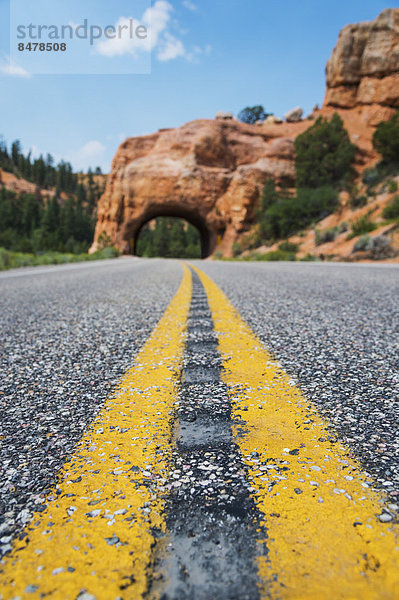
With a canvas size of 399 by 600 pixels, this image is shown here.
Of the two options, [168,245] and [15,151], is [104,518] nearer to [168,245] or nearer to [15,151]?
[168,245]

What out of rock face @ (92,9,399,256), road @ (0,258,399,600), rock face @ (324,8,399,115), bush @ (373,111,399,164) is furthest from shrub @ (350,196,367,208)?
road @ (0,258,399,600)

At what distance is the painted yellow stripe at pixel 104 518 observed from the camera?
549 millimetres

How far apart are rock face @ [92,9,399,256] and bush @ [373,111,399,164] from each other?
3654 mm

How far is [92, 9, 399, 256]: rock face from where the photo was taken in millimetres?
31781

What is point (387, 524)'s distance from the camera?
0.65 metres

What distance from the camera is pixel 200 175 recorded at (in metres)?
33.1

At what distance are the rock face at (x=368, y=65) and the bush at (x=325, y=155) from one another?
304 inches

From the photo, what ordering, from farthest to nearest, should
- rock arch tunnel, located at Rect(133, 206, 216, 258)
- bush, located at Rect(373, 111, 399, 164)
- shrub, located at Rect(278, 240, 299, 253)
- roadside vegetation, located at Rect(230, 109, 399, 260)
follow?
rock arch tunnel, located at Rect(133, 206, 216, 258) < bush, located at Rect(373, 111, 399, 164) < roadside vegetation, located at Rect(230, 109, 399, 260) < shrub, located at Rect(278, 240, 299, 253)

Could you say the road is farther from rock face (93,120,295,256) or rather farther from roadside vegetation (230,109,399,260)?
rock face (93,120,295,256)

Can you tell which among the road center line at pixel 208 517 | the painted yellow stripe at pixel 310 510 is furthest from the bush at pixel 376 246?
the road center line at pixel 208 517

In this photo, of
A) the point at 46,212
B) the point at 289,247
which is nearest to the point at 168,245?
the point at 46,212

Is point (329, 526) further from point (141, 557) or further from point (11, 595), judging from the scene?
point (11, 595)

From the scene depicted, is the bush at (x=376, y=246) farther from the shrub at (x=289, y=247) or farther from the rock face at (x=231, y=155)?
the rock face at (x=231, y=155)

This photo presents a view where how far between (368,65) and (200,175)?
17.7 meters
